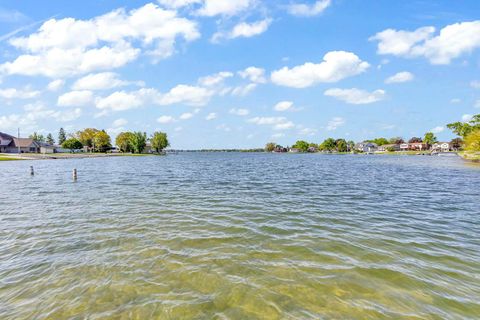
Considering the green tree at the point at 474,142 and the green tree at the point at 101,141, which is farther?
the green tree at the point at 101,141

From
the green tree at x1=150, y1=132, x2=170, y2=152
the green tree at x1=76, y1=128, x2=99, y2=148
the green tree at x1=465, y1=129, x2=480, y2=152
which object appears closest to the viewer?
the green tree at x1=465, y1=129, x2=480, y2=152

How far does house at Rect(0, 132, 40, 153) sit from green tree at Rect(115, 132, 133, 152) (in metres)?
46.7

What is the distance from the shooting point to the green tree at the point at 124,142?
167625mm

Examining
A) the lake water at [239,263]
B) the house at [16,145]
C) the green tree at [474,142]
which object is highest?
Result: the house at [16,145]

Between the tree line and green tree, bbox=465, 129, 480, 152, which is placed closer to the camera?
green tree, bbox=465, 129, 480, 152

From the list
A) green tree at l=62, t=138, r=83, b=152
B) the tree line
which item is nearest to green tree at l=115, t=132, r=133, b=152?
the tree line

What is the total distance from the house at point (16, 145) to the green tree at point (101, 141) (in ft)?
115

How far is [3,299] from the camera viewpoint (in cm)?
619

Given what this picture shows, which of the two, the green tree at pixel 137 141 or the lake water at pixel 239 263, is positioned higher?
the green tree at pixel 137 141

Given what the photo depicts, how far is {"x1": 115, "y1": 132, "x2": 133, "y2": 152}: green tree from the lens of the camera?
167625mm

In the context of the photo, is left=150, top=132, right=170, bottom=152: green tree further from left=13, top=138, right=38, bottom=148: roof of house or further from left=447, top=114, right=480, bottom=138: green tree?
left=447, top=114, right=480, bottom=138: green tree

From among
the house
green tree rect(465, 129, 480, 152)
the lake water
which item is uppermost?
the house

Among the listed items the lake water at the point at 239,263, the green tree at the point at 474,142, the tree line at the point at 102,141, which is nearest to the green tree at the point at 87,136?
the tree line at the point at 102,141

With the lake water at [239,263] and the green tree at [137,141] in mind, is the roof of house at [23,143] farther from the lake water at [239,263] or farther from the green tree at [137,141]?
the lake water at [239,263]
